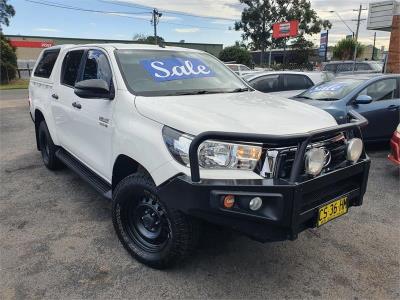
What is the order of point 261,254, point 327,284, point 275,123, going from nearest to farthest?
point 275,123
point 327,284
point 261,254

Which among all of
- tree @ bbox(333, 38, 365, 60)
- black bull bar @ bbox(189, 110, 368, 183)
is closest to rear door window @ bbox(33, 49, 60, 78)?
black bull bar @ bbox(189, 110, 368, 183)

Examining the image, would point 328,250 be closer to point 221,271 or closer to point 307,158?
point 221,271

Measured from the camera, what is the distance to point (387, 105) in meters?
6.71

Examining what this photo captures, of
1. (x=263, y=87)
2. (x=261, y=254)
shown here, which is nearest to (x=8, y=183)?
(x=261, y=254)

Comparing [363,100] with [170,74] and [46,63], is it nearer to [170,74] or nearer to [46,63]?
[170,74]

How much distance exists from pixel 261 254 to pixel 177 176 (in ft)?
4.26

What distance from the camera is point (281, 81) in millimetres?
9641

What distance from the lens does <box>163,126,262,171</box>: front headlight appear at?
2.46m

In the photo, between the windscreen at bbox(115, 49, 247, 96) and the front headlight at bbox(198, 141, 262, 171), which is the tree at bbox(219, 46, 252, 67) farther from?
the front headlight at bbox(198, 141, 262, 171)

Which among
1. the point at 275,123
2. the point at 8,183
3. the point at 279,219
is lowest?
the point at 8,183

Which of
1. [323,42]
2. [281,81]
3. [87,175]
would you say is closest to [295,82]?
[281,81]

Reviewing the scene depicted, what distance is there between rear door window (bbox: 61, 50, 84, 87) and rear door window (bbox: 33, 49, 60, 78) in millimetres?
489

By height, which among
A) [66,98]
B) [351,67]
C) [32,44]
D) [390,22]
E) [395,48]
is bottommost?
[351,67]

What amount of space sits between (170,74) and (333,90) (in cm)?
424
